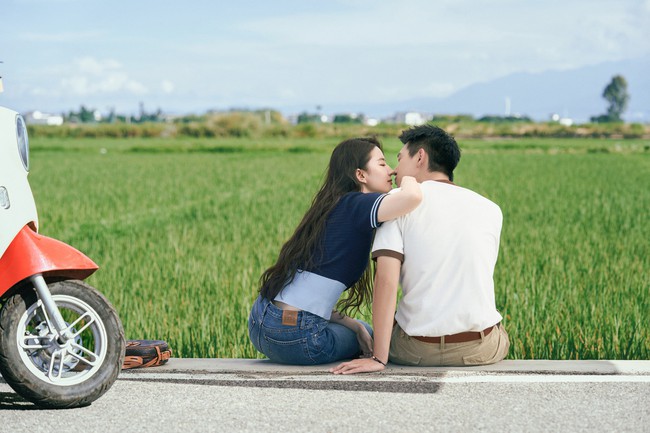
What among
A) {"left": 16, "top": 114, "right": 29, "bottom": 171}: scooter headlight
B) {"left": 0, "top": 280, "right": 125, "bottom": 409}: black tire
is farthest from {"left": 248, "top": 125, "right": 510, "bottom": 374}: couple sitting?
{"left": 16, "top": 114, "right": 29, "bottom": 171}: scooter headlight

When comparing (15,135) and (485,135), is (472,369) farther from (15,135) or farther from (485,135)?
(485,135)

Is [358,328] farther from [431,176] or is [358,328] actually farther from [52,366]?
[52,366]

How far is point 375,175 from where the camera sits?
14.5 feet

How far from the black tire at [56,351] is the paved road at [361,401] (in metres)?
0.09

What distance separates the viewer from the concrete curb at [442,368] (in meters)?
4.24

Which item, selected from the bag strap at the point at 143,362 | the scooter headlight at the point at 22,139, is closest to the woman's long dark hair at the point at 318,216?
the bag strap at the point at 143,362

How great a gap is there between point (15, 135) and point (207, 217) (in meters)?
10.3

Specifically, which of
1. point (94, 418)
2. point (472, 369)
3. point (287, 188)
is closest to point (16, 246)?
point (94, 418)

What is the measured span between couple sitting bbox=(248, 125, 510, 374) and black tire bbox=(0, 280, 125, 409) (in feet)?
2.76

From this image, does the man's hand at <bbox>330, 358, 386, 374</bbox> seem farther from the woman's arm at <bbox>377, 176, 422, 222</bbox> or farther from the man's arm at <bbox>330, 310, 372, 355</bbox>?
the woman's arm at <bbox>377, 176, 422, 222</bbox>

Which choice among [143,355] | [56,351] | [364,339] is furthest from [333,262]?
[56,351]

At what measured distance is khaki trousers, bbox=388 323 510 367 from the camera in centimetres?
427

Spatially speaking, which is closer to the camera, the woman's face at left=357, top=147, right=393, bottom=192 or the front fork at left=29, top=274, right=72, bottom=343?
the front fork at left=29, top=274, right=72, bottom=343

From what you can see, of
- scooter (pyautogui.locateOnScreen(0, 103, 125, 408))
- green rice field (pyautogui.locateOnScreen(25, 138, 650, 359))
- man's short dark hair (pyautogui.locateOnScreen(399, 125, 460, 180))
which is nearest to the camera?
scooter (pyautogui.locateOnScreen(0, 103, 125, 408))
